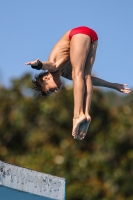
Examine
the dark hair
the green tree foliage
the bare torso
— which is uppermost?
the bare torso

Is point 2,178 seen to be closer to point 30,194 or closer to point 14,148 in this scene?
point 30,194

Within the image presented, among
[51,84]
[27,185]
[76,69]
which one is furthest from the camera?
[51,84]

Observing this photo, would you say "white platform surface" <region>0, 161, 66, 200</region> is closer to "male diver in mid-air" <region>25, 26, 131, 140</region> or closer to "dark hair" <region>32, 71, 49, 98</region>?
"male diver in mid-air" <region>25, 26, 131, 140</region>

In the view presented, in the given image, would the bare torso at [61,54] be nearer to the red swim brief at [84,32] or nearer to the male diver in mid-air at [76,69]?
the male diver in mid-air at [76,69]

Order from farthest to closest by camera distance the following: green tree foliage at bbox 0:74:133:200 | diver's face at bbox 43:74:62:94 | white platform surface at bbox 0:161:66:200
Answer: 1. green tree foliage at bbox 0:74:133:200
2. diver's face at bbox 43:74:62:94
3. white platform surface at bbox 0:161:66:200

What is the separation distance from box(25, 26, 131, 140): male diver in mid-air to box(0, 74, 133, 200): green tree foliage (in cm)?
811

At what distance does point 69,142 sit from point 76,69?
983 cm

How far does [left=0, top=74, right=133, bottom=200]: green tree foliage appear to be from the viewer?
18156 millimetres

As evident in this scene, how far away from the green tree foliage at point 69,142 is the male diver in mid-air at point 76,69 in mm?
8111

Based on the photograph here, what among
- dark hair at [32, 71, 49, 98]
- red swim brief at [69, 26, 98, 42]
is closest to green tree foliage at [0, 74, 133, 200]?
dark hair at [32, 71, 49, 98]

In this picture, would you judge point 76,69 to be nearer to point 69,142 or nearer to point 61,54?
point 61,54

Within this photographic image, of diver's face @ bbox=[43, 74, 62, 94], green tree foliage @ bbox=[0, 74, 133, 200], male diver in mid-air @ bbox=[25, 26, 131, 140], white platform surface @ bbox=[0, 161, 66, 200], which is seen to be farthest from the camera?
green tree foliage @ bbox=[0, 74, 133, 200]

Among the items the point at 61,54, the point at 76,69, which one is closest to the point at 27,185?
the point at 76,69

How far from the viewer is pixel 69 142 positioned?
759 inches
